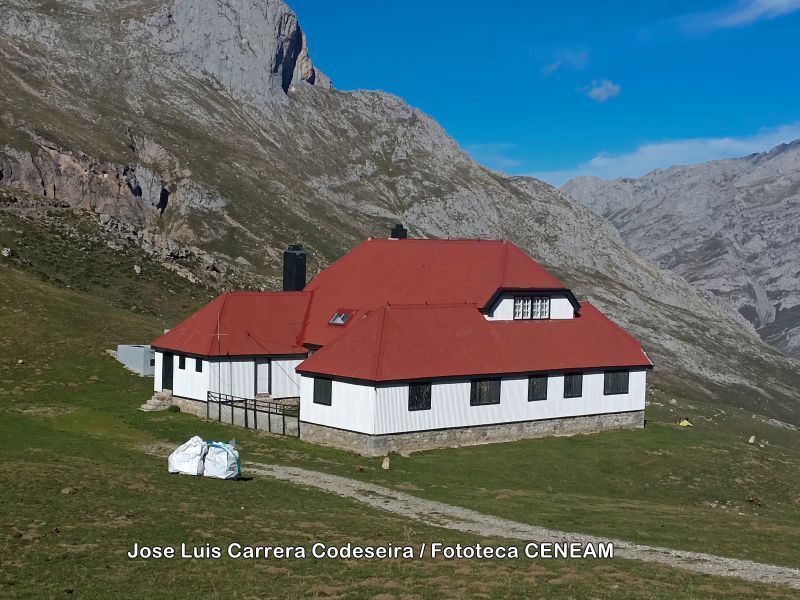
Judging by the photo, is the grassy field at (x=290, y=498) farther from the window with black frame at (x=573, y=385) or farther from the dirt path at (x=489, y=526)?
the window with black frame at (x=573, y=385)

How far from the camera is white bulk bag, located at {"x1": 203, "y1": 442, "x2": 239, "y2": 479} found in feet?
117

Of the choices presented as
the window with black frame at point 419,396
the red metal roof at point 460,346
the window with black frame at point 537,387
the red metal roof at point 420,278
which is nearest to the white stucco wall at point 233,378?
the red metal roof at point 420,278

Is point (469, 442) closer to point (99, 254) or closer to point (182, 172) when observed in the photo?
point (99, 254)

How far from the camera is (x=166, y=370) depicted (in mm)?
55844

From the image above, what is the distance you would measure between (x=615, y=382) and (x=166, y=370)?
26.9 metres

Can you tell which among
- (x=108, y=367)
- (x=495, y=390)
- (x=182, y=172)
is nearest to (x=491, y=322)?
(x=495, y=390)

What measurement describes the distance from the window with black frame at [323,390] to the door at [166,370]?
38.9 ft

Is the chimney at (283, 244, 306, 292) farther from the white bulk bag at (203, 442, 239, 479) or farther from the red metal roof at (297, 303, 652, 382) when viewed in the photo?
the white bulk bag at (203, 442, 239, 479)

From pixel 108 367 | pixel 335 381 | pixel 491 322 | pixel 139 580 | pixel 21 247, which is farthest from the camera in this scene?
pixel 21 247

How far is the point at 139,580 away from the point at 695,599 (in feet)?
41.4

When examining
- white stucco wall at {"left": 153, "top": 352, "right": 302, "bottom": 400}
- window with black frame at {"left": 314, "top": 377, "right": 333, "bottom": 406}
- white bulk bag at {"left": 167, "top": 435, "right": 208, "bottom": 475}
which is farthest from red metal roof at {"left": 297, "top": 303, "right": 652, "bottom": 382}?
white bulk bag at {"left": 167, "top": 435, "right": 208, "bottom": 475}

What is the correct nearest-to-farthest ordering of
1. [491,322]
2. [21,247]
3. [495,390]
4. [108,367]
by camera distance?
[495,390]
[491,322]
[108,367]
[21,247]

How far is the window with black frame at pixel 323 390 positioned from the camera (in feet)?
156

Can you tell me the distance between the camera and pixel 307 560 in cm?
2375
